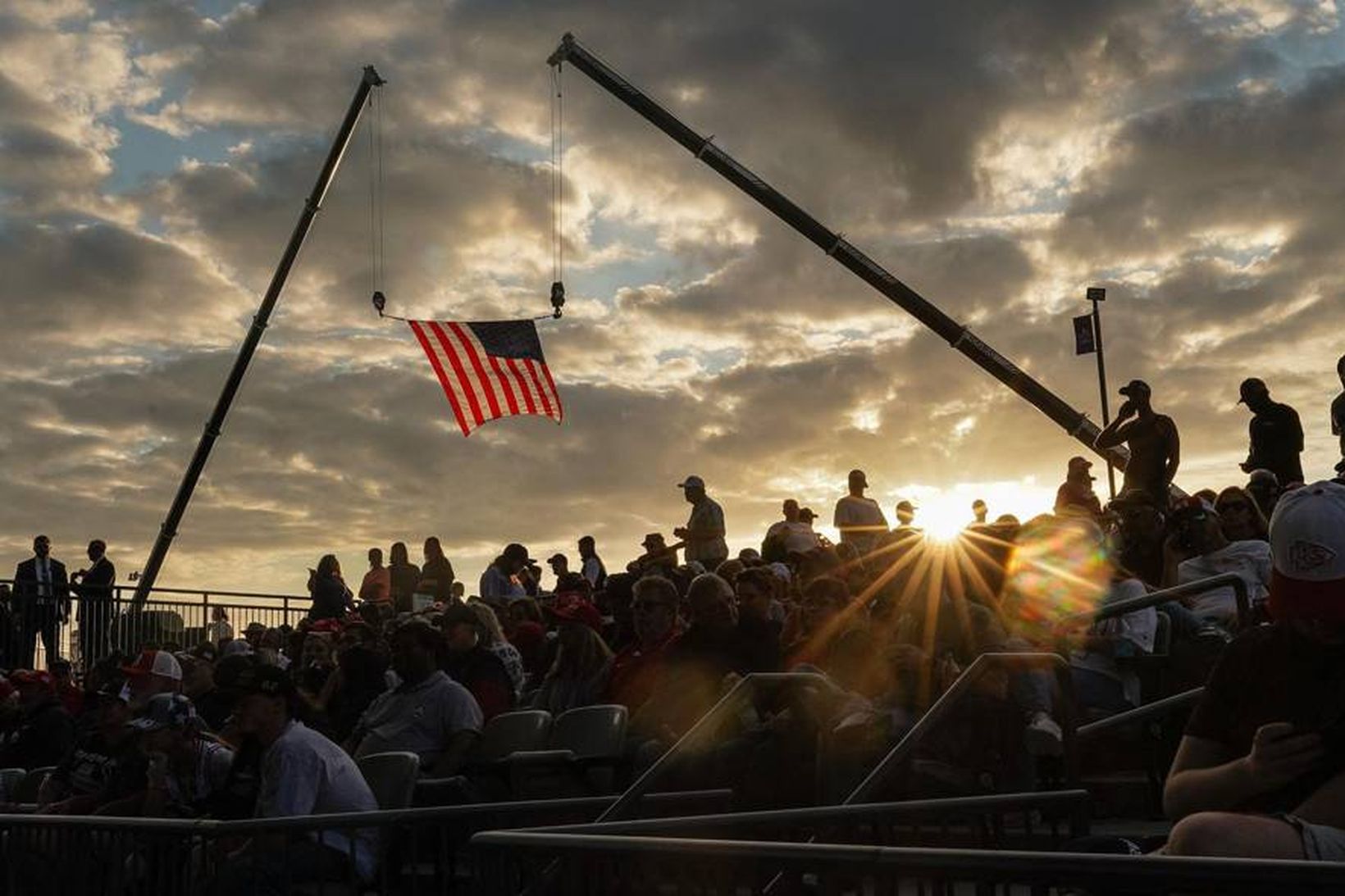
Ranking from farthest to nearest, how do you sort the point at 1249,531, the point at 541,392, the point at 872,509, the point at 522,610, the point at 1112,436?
the point at 541,392 < the point at 872,509 < the point at 1112,436 < the point at 522,610 < the point at 1249,531

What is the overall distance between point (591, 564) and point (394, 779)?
12359 millimetres

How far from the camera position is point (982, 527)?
12.6 meters

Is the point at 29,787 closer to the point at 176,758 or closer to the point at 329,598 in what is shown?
the point at 176,758

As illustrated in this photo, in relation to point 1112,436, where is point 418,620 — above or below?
below

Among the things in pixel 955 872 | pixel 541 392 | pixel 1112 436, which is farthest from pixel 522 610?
pixel 955 872

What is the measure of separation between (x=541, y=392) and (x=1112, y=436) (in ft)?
35.3

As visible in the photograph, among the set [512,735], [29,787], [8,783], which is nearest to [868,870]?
[512,735]

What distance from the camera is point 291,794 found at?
7352 millimetres

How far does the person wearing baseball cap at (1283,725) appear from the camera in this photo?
3326mm

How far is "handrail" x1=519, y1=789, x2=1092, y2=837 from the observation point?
3762 millimetres

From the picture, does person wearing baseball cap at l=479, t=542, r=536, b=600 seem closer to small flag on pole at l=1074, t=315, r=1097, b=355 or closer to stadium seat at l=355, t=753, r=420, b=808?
stadium seat at l=355, t=753, r=420, b=808

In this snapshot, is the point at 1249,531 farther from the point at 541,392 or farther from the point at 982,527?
the point at 541,392

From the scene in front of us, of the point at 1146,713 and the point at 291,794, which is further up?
the point at 1146,713

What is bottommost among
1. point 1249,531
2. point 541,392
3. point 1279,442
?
point 1249,531
